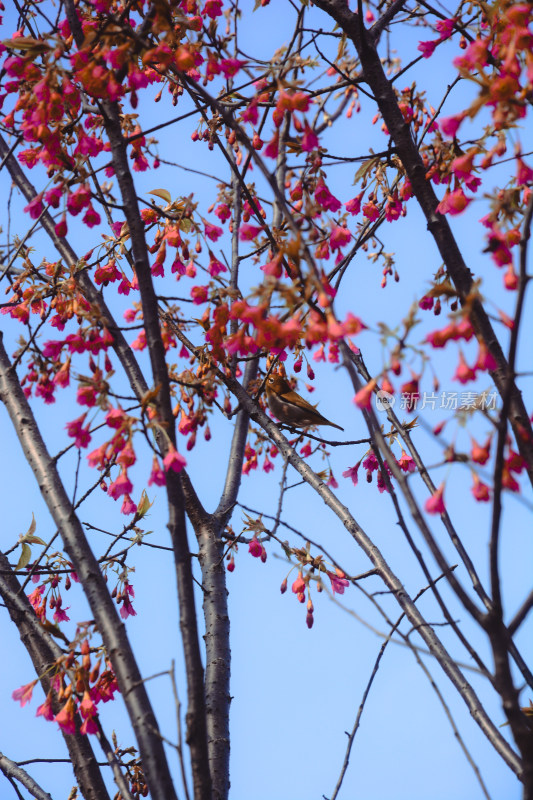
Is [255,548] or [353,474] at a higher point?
[353,474]

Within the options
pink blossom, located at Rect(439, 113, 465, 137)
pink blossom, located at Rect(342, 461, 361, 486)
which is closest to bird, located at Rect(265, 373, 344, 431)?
pink blossom, located at Rect(342, 461, 361, 486)

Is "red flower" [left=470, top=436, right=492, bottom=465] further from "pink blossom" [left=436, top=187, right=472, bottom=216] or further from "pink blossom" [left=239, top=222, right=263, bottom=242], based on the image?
"pink blossom" [left=239, top=222, right=263, bottom=242]

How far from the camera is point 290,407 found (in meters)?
4.95

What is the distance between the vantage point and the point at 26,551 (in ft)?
12.4

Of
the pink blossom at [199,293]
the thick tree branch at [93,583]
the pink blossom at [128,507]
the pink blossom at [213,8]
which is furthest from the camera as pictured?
the pink blossom at [213,8]

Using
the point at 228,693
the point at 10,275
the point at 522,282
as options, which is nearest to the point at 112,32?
the point at 522,282

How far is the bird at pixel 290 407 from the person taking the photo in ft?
15.8

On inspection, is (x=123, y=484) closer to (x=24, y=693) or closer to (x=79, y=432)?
(x=79, y=432)

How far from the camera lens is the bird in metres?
4.80

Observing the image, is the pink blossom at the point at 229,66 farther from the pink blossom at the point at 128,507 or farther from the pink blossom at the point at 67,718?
the pink blossom at the point at 67,718

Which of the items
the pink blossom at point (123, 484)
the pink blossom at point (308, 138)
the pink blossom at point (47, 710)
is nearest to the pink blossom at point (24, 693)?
the pink blossom at point (47, 710)

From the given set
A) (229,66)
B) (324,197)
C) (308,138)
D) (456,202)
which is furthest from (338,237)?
(229,66)

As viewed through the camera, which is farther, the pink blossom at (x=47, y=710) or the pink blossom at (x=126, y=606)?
the pink blossom at (x=126, y=606)

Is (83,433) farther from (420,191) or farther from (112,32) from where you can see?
(420,191)
